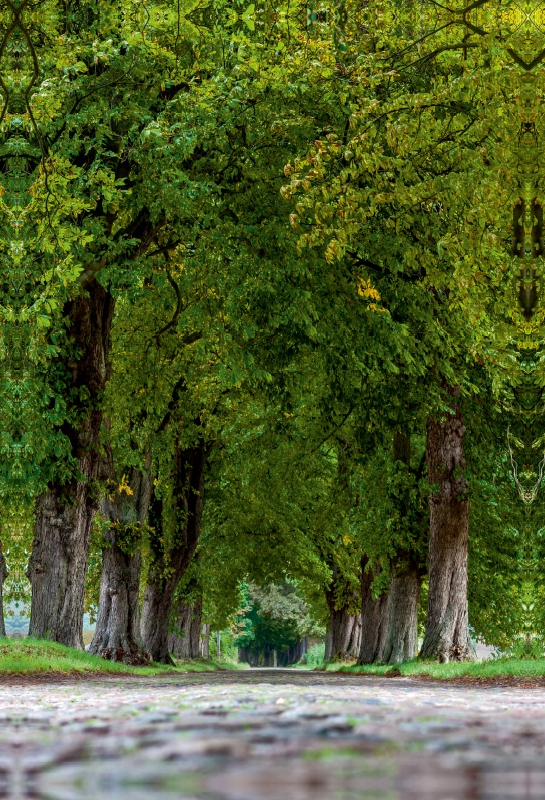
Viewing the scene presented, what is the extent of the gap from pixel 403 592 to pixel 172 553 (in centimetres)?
774

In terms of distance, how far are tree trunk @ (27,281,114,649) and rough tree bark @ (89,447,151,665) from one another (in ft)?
22.4

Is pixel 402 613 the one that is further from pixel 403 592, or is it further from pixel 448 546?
pixel 448 546

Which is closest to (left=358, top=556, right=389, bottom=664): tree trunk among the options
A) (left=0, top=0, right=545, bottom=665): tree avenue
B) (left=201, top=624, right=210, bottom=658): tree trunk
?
(left=0, top=0, right=545, bottom=665): tree avenue

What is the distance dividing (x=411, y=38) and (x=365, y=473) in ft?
37.2

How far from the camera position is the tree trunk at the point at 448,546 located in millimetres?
18359

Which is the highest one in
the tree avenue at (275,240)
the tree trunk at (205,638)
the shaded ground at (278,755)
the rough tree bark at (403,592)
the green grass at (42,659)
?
the tree avenue at (275,240)

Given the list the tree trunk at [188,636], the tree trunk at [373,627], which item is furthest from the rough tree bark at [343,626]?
the tree trunk at [373,627]

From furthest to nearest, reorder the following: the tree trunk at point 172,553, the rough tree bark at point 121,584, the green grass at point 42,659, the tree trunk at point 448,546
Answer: the tree trunk at point 172,553, the rough tree bark at point 121,584, the tree trunk at point 448,546, the green grass at point 42,659

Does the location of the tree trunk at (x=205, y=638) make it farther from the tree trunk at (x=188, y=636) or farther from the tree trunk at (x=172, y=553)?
the tree trunk at (x=172, y=553)

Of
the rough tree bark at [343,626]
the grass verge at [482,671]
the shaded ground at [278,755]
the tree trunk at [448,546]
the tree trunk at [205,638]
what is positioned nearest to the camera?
the shaded ground at [278,755]

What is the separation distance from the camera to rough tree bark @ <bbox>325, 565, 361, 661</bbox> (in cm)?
4134

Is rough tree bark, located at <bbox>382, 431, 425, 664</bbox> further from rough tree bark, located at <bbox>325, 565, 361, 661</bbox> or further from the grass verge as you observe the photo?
rough tree bark, located at <bbox>325, 565, 361, 661</bbox>

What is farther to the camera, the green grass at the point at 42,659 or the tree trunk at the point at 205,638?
the tree trunk at the point at 205,638

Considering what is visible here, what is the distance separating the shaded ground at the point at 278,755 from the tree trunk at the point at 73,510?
441 inches
